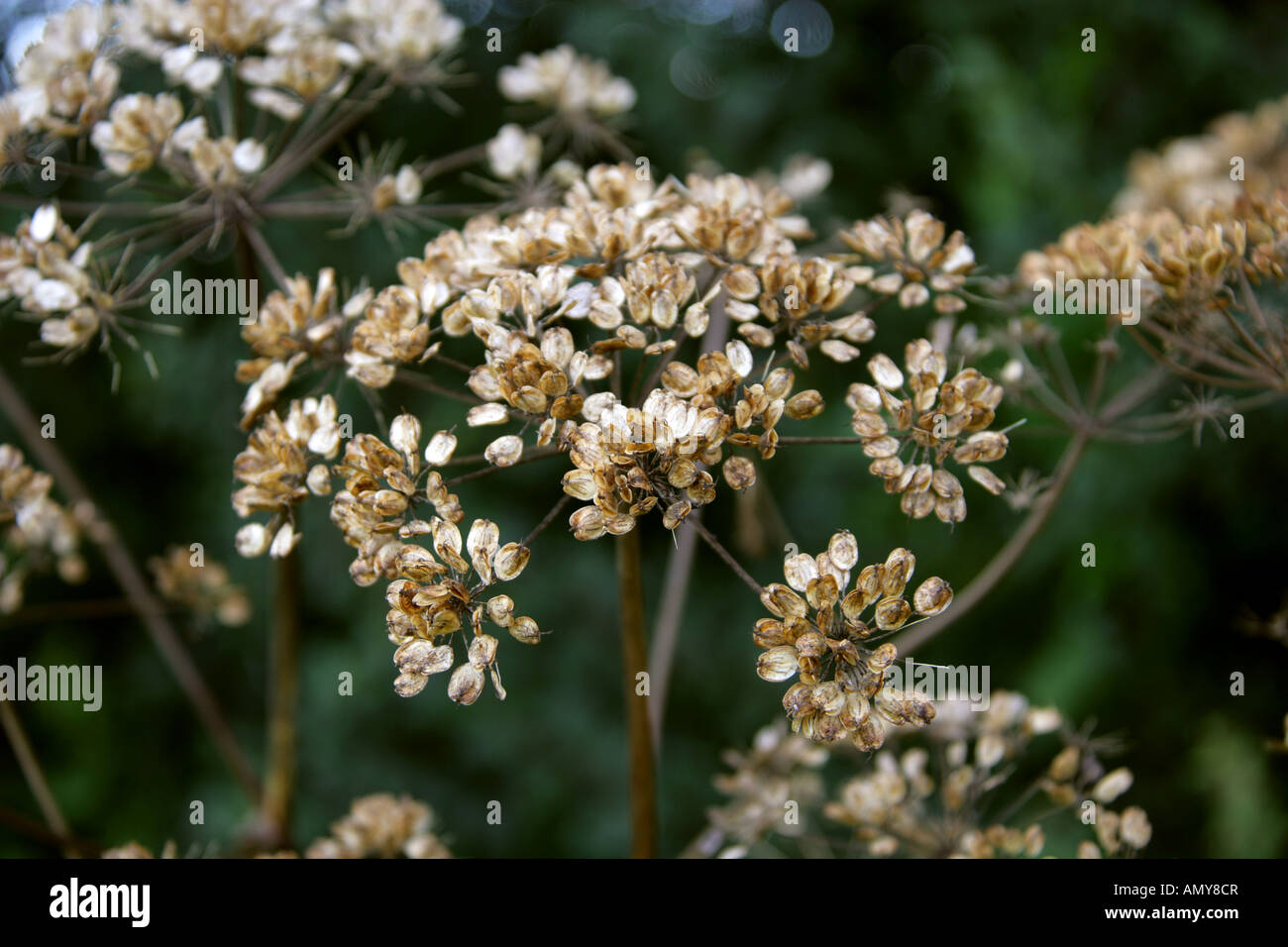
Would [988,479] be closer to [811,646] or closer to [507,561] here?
[811,646]

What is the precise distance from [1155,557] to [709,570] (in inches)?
40.0

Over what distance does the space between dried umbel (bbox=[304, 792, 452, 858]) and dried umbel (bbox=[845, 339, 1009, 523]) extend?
0.60 metres

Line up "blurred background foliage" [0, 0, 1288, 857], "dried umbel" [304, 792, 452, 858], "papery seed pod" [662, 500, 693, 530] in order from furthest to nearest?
"blurred background foliage" [0, 0, 1288, 857], "dried umbel" [304, 792, 452, 858], "papery seed pod" [662, 500, 693, 530]

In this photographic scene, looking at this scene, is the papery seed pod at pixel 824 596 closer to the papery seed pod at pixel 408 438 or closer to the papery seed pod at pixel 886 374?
the papery seed pod at pixel 886 374

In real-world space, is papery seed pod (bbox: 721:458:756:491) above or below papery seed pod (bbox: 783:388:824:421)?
below

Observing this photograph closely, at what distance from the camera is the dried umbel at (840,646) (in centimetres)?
59

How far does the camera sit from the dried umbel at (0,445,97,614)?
0.85 metres

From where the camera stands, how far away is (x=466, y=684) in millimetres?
600

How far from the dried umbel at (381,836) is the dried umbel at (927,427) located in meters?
0.60

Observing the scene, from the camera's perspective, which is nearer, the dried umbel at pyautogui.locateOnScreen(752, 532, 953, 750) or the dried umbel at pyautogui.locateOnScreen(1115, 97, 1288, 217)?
the dried umbel at pyautogui.locateOnScreen(752, 532, 953, 750)

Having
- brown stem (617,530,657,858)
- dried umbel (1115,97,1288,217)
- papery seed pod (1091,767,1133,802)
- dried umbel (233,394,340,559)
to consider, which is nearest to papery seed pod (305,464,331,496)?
dried umbel (233,394,340,559)

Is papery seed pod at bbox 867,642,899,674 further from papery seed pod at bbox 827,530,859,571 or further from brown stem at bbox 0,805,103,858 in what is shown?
brown stem at bbox 0,805,103,858

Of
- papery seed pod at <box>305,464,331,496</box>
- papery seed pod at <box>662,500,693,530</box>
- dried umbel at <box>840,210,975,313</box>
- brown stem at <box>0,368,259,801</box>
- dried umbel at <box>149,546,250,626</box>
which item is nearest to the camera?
papery seed pod at <box>662,500,693,530</box>

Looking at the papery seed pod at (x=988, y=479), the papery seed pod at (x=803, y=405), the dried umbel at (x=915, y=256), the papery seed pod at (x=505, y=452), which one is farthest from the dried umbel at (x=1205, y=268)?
the papery seed pod at (x=505, y=452)
